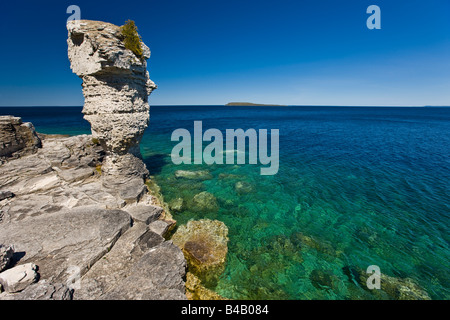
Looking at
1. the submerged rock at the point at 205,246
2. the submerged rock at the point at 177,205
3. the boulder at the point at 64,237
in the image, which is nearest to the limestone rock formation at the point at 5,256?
the boulder at the point at 64,237

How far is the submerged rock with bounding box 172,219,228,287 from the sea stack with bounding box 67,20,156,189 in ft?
22.3

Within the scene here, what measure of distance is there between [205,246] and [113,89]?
12.2 meters

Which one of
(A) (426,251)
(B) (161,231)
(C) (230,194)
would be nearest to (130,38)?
(B) (161,231)

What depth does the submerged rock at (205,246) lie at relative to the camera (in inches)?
367

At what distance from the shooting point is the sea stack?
39.7 ft

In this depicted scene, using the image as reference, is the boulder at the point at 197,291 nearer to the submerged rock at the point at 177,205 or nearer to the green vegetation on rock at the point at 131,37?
the submerged rock at the point at 177,205

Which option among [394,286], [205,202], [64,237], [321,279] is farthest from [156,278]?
[394,286]

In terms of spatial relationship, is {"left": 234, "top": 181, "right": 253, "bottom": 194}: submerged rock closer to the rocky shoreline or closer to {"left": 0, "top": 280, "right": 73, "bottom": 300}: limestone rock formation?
the rocky shoreline

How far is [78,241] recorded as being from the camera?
8.55m

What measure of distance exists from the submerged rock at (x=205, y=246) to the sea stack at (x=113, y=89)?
22.3ft

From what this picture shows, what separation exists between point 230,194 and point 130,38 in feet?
44.8

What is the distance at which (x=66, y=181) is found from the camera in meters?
13.5

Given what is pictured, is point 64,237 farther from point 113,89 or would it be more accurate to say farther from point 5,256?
point 113,89
